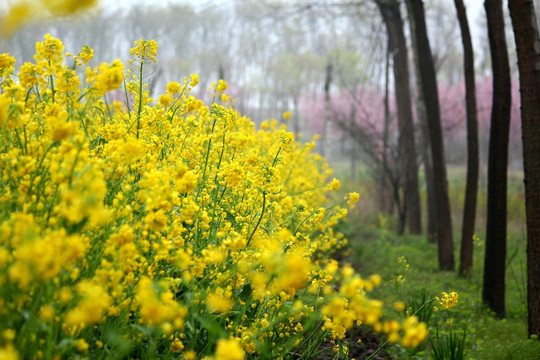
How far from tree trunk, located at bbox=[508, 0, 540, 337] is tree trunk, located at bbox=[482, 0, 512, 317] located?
77 cm

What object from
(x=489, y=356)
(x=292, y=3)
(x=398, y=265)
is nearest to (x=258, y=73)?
(x=292, y=3)

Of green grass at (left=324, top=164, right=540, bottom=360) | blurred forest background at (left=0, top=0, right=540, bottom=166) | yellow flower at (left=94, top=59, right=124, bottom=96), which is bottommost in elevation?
green grass at (left=324, top=164, right=540, bottom=360)

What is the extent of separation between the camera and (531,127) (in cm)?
365

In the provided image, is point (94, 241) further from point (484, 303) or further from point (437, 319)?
point (484, 303)

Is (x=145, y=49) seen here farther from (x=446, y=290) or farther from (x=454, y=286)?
(x=454, y=286)

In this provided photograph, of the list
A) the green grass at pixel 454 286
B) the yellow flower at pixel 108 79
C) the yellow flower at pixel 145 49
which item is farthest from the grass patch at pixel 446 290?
the yellow flower at pixel 108 79

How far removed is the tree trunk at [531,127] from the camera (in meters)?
3.54

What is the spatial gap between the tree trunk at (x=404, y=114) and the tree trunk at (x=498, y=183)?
490cm

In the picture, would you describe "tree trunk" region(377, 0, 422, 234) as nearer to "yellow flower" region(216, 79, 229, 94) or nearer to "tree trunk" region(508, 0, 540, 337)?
"tree trunk" region(508, 0, 540, 337)

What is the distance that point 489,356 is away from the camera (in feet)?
10.7

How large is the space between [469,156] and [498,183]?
1649 mm

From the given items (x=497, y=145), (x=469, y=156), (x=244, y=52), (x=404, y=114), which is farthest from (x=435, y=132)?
(x=244, y=52)

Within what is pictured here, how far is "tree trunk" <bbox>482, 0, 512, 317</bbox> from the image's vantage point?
4.44m

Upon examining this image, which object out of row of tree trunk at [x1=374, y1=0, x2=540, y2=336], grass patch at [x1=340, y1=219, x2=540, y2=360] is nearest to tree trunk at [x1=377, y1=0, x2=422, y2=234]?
grass patch at [x1=340, y1=219, x2=540, y2=360]
